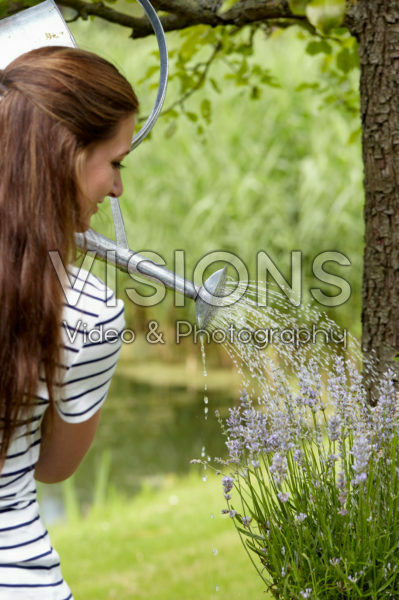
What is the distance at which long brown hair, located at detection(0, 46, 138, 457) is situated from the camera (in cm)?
89

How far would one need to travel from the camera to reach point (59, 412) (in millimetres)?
955

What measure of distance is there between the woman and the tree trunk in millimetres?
1047

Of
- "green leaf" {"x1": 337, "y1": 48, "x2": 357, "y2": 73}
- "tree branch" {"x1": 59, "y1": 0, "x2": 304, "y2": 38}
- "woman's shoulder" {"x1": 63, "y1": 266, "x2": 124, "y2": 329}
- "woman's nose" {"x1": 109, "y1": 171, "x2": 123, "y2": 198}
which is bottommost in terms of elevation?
"woman's shoulder" {"x1": 63, "y1": 266, "x2": 124, "y2": 329}

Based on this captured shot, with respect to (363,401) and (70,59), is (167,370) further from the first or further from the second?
(70,59)

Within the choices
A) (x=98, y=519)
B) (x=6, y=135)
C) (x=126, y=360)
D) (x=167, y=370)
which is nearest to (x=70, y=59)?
(x=6, y=135)

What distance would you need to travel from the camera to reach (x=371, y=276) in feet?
6.17

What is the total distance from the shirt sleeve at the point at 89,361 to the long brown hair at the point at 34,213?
22mm

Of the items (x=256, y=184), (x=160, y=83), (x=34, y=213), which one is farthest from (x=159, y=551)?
(x=256, y=184)

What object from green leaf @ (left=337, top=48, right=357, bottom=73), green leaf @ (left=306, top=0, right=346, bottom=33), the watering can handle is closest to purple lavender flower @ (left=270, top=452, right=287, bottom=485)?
the watering can handle

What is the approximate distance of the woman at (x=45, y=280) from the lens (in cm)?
90

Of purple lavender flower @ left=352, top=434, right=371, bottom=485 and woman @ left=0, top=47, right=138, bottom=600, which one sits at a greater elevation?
woman @ left=0, top=47, right=138, bottom=600

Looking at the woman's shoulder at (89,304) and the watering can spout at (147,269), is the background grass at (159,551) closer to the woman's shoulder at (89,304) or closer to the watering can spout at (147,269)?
the watering can spout at (147,269)

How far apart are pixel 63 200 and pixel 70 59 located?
0.18 metres

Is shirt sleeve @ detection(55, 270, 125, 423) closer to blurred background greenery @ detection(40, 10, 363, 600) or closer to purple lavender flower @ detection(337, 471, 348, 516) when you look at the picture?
purple lavender flower @ detection(337, 471, 348, 516)
